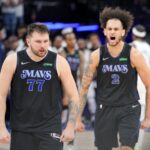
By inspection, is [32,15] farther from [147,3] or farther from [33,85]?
[33,85]

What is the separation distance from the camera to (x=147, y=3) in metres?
16.2

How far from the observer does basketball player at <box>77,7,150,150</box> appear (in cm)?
652

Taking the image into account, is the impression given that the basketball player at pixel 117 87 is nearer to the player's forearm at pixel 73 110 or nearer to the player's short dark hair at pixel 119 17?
the player's short dark hair at pixel 119 17

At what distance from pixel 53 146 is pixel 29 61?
2.68ft

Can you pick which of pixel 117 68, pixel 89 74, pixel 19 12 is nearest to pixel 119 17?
pixel 117 68

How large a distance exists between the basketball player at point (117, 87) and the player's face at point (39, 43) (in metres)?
1.16

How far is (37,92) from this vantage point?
5.66 metres

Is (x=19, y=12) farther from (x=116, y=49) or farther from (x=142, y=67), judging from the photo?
(x=142, y=67)

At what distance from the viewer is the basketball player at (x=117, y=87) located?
6.52 m

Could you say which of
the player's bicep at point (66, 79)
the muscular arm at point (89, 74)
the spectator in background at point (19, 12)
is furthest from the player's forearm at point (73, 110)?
the spectator in background at point (19, 12)

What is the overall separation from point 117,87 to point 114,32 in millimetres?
595

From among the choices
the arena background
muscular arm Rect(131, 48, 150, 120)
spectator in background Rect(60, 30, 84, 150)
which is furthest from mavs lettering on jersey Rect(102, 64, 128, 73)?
the arena background

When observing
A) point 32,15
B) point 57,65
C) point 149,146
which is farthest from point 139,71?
point 32,15

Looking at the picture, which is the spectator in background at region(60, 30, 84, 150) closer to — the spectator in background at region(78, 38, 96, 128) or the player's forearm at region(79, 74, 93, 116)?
the spectator in background at region(78, 38, 96, 128)
